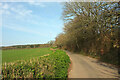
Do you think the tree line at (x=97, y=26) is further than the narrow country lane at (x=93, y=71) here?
Yes

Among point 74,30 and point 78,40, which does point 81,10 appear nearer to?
point 74,30

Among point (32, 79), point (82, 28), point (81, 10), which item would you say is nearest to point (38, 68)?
point (32, 79)

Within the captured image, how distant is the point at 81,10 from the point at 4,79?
54.7ft

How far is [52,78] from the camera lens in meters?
3.75

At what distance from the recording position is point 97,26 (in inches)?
441

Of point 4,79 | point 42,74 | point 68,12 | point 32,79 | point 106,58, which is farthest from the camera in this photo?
point 68,12

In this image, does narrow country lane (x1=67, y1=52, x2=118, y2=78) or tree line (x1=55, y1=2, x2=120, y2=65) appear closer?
narrow country lane (x1=67, y1=52, x2=118, y2=78)

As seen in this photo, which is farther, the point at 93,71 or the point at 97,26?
the point at 97,26

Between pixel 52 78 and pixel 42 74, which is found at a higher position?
pixel 42 74

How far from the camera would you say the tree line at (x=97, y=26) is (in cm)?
746

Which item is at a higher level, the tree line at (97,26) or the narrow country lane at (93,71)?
the tree line at (97,26)

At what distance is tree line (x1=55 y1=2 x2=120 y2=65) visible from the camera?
24.5 ft

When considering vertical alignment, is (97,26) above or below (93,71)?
above

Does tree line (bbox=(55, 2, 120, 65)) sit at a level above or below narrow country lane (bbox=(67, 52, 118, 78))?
above
